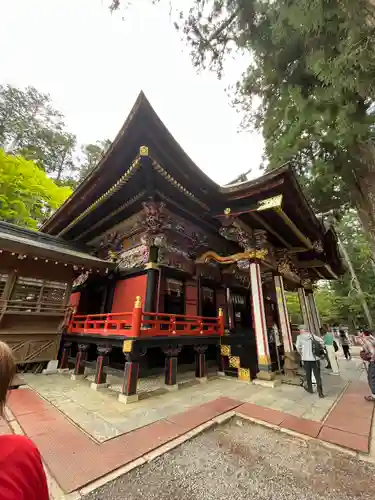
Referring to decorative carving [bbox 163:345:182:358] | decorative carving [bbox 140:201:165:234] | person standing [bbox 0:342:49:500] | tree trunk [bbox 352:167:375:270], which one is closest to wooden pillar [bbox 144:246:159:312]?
decorative carving [bbox 140:201:165:234]

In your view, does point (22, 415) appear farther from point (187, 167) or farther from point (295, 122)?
point (295, 122)

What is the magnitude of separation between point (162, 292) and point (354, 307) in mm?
22594

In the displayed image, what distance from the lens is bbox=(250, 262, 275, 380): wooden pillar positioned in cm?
591

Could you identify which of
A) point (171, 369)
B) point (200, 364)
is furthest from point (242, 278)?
point (171, 369)

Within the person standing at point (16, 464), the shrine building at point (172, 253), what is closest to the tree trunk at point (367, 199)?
the shrine building at point (172, 253)

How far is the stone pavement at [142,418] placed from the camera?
2475mm

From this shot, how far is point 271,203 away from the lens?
5.77m

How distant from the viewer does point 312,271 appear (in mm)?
11336

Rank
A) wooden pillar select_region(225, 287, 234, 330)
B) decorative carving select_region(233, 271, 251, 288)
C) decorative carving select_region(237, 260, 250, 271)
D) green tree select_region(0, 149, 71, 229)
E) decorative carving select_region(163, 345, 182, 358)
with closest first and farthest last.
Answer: decorative carving select_region(163, 345, 182, 358) < decorative carving select_region(237, 260, 250, 271) < wooden pillar select_region(225, 287, 234, 330) < decorative carving select_region(233, 271, 251, 288) < green tree select_region(0, 149, 71, 229)

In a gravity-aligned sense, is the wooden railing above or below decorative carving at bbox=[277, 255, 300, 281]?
below

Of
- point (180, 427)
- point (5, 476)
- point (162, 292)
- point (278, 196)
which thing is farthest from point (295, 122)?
point (5, 476)

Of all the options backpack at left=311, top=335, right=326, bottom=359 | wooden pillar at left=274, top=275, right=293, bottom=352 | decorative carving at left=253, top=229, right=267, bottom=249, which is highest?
decorative carving at left=253, top=229, right=267, bottom=249

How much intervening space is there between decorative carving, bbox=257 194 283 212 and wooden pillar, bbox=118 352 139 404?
4741 millimetres

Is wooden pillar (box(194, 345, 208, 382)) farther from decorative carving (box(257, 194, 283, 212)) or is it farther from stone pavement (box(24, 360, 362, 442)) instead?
decorative carving (box(257, 194, 283, 212))
